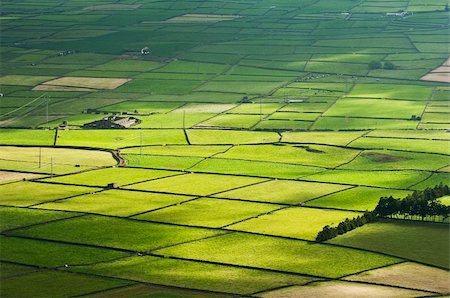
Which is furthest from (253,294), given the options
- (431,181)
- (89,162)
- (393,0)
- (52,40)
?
(393,0)

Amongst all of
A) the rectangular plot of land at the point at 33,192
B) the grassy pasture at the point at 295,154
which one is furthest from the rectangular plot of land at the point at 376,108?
the rectangular plot of land at the point at 33,192

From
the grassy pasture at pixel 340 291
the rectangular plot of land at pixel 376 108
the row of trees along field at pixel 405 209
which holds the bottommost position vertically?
the grassy pasture at pixel 340 291

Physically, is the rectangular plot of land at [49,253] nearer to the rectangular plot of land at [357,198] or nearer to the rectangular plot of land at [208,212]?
the rectangular plot of land at [208,212]

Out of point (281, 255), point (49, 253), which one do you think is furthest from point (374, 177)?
point (49, 253)

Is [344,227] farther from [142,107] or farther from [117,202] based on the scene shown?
[142,107]

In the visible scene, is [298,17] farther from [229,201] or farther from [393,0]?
[229,201]

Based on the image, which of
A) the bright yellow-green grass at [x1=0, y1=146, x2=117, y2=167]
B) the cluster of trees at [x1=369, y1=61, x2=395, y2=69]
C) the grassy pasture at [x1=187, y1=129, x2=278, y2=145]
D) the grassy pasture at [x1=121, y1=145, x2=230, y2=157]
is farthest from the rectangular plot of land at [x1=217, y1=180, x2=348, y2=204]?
the cluster of trees at [x1=369, y1=61, x2=395, y2=69]

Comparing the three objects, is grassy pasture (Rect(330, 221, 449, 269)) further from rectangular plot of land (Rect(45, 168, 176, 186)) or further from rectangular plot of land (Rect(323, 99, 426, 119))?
rectangular plot of land (Rect(323, 99, 426, 119))
